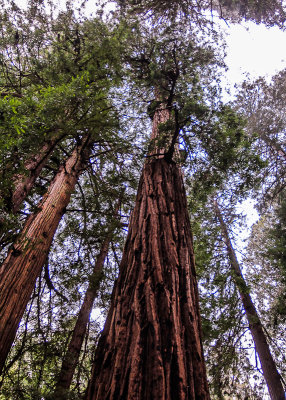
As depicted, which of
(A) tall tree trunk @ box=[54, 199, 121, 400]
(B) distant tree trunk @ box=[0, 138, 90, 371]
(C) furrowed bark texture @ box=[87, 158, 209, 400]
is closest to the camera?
(C) furrowed bark texture @ box=[87, 158, 209, 400]

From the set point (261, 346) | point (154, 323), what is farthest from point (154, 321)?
point (261, 346)

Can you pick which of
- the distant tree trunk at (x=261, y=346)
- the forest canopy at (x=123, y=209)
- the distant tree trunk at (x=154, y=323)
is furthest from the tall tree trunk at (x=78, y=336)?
the distant tree trunk at (x=261, y=346)

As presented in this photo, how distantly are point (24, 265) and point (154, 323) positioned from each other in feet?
8.49

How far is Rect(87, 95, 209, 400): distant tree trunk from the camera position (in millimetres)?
1371

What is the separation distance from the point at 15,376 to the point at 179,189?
14.0 feet

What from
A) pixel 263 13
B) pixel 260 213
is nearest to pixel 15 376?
pixel 260 213

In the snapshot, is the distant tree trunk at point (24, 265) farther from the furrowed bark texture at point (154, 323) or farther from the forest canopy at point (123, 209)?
the furrowed bark texture at point (154, 323)

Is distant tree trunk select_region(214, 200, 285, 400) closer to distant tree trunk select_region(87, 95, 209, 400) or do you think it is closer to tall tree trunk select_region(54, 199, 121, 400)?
tall tree trunk select_region(54, 199, 121, 400)

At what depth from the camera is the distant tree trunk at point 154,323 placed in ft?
4.50

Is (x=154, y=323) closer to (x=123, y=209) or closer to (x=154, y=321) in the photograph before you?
(x=154, y=321)

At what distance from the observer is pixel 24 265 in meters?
3.47

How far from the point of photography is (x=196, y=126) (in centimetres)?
423

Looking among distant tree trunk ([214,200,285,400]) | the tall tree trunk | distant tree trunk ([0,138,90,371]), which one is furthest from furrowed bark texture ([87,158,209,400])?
distant tree trunk ([214,200,285,400])

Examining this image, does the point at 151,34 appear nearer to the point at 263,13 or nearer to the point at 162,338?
the point at 263,13
